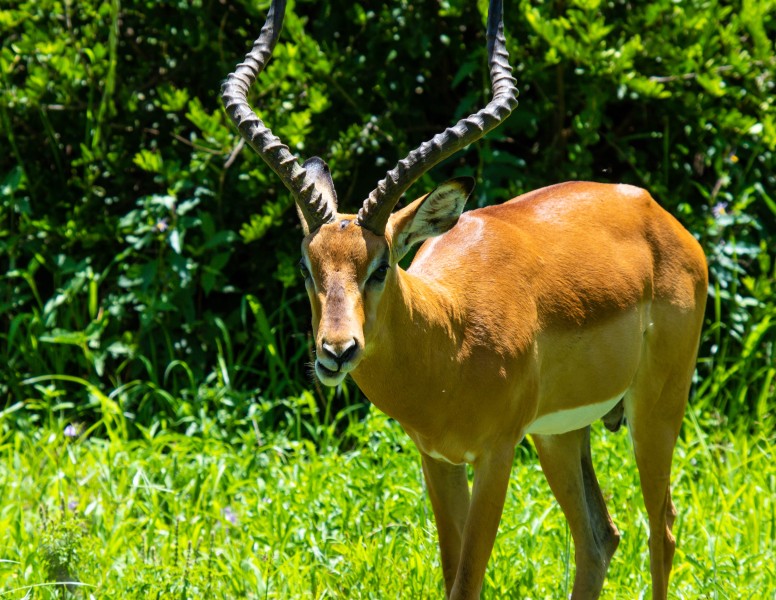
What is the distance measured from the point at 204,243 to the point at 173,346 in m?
0.60

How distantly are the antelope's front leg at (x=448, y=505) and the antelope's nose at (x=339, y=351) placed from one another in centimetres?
96

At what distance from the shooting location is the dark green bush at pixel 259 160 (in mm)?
6000

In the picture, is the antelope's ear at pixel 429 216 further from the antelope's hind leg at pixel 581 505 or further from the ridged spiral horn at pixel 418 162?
the antelope's hind leg at pixel 581 505

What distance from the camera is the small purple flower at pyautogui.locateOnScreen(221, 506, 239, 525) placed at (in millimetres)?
4922

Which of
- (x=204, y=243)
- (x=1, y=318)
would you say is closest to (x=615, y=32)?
(x=204, y=243)

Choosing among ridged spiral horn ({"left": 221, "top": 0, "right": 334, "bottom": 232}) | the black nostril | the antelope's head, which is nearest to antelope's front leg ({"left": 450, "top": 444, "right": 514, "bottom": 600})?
the antelope's head

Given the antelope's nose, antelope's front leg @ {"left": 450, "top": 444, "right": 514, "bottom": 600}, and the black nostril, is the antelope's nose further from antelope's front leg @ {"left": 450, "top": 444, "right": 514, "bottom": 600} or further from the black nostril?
antelope's front leg @ {"left": 450, "top": 444, "right": 514, "bottom": 600}

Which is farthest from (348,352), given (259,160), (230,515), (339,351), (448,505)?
(259,160)

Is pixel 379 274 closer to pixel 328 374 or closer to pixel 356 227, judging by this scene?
pixel 356 227

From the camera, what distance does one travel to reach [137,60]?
22.0ft

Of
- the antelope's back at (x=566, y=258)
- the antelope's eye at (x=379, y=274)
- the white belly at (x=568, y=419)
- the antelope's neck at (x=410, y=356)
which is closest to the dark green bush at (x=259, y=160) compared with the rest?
the antelope's back at (x=566, y=258)

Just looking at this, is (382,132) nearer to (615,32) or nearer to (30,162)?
(615,32)

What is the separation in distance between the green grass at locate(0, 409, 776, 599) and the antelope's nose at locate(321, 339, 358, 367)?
1329 mm

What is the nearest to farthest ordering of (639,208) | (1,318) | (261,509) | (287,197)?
(639,208) < (261,509) < (287,197) < (1,318)
